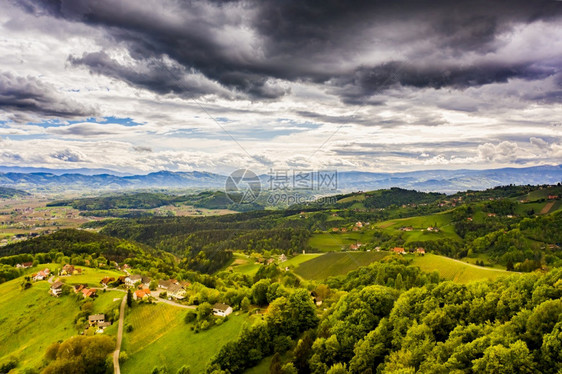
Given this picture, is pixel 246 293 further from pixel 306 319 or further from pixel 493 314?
pixel 493 314

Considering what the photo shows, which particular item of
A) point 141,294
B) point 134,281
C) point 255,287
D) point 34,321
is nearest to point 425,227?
point 255,287

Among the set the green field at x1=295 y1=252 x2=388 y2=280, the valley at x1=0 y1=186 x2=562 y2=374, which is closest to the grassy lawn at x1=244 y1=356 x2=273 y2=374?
the valley at x1=0 y1=186 x2=562 y2=374

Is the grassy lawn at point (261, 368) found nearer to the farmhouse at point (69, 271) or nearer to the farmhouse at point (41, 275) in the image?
the farmhouse at point (69, 271)

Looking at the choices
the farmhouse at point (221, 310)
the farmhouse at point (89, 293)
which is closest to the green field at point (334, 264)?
the farmhouse at point (221, 310)

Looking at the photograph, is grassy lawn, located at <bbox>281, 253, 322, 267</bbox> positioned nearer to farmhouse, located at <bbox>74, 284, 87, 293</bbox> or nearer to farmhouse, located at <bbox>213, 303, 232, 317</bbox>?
farmhouse, located at <bbox>213, 303, 232, 317</bbox>

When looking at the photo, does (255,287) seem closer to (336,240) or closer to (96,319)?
(96,319)

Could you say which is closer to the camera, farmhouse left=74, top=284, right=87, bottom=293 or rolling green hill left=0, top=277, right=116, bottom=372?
rolling green hill left=0, top=277, right=116, bottom=372
